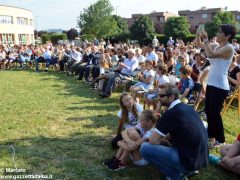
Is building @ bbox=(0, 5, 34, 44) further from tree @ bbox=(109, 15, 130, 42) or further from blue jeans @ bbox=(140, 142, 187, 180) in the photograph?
blue jeans @ bbox=(140, 142, 187, 180)

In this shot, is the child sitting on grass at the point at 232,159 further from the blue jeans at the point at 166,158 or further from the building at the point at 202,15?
the building at the point at 202,15

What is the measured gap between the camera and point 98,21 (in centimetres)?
4728

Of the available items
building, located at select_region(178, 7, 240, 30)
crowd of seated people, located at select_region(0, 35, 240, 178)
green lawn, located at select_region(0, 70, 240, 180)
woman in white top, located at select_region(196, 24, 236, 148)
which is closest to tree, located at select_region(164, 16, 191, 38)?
crowd of seated people, located at select_region(0, 35, 240, 178)

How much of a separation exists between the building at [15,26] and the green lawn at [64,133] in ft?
156

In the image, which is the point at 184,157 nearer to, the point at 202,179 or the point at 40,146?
the point at 202,179

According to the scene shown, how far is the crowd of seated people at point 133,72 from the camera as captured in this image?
4.43m

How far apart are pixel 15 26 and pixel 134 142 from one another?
58.6m

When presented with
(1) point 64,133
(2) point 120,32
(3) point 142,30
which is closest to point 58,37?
(2) point 120,32

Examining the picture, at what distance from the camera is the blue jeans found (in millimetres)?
3453

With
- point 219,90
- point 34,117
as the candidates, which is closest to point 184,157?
point 219,90

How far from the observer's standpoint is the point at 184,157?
3.33 meters

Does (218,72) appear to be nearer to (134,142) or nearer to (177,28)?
(134,142)

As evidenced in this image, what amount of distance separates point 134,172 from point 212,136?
61.4 inches

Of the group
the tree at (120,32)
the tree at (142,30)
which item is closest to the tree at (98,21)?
the tree at (120,32)
